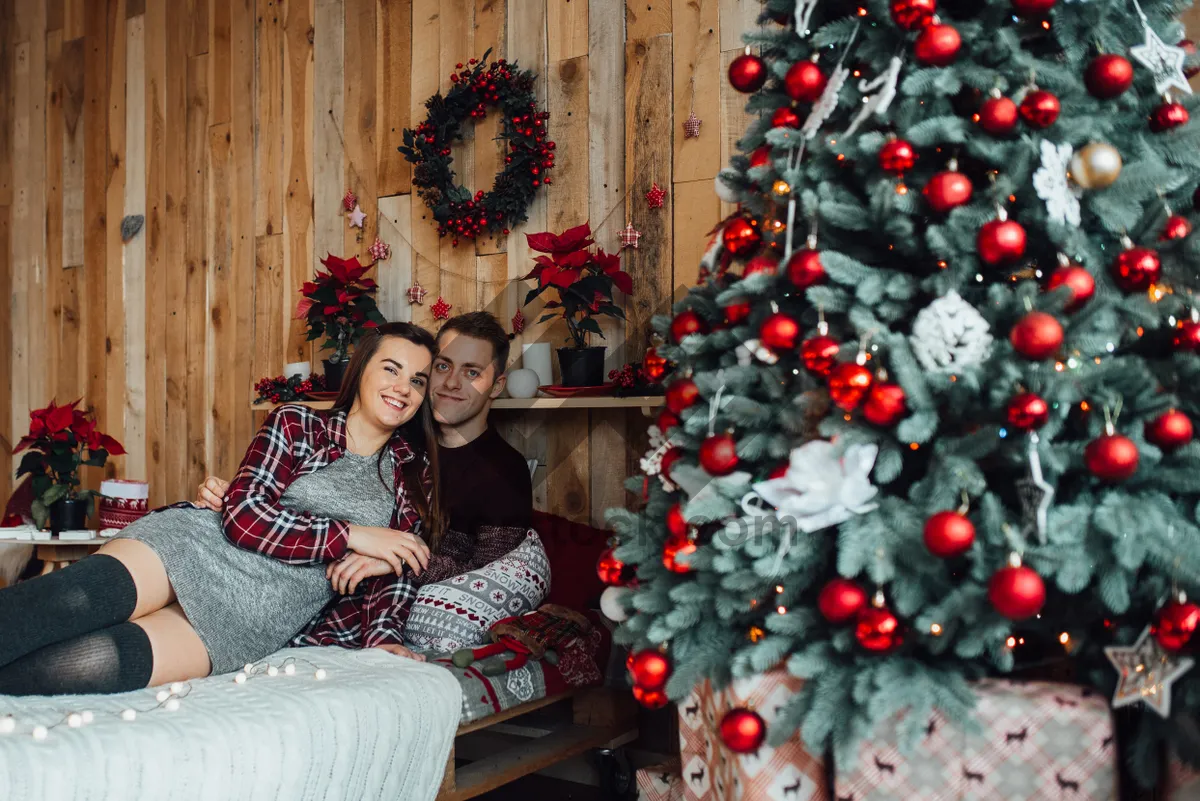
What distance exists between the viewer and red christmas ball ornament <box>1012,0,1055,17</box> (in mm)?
1335

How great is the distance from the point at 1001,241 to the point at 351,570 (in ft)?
5.17

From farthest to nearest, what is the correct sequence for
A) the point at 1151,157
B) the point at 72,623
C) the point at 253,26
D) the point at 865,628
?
the point at 253,26 < the point at 72,623 < the point at 1151,157 < the point at 865,628

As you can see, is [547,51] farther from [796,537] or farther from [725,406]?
[796,537]

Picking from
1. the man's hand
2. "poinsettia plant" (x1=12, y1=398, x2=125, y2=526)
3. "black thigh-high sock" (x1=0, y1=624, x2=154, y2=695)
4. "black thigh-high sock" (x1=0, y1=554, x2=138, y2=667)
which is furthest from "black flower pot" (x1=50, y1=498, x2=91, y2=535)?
"black thigh-high sock" (x1=0, y1=624, x2=154, y2=695)

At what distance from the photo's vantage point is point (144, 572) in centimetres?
203

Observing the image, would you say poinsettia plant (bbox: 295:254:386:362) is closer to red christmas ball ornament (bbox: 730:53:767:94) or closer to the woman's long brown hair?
the woman's long brown hair

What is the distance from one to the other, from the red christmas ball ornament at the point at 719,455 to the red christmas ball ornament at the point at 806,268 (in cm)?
25

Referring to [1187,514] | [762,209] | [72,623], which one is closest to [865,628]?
[1187,514]

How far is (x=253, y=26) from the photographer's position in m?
3.56

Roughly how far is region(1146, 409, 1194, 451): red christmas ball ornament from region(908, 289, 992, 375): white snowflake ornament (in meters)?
0.22

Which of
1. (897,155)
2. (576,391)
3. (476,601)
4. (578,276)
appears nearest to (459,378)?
(576,391)

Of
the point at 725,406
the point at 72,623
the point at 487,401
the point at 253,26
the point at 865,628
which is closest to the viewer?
the point at 865,628

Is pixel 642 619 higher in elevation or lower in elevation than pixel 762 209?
lower

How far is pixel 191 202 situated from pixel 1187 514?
3.42 m
